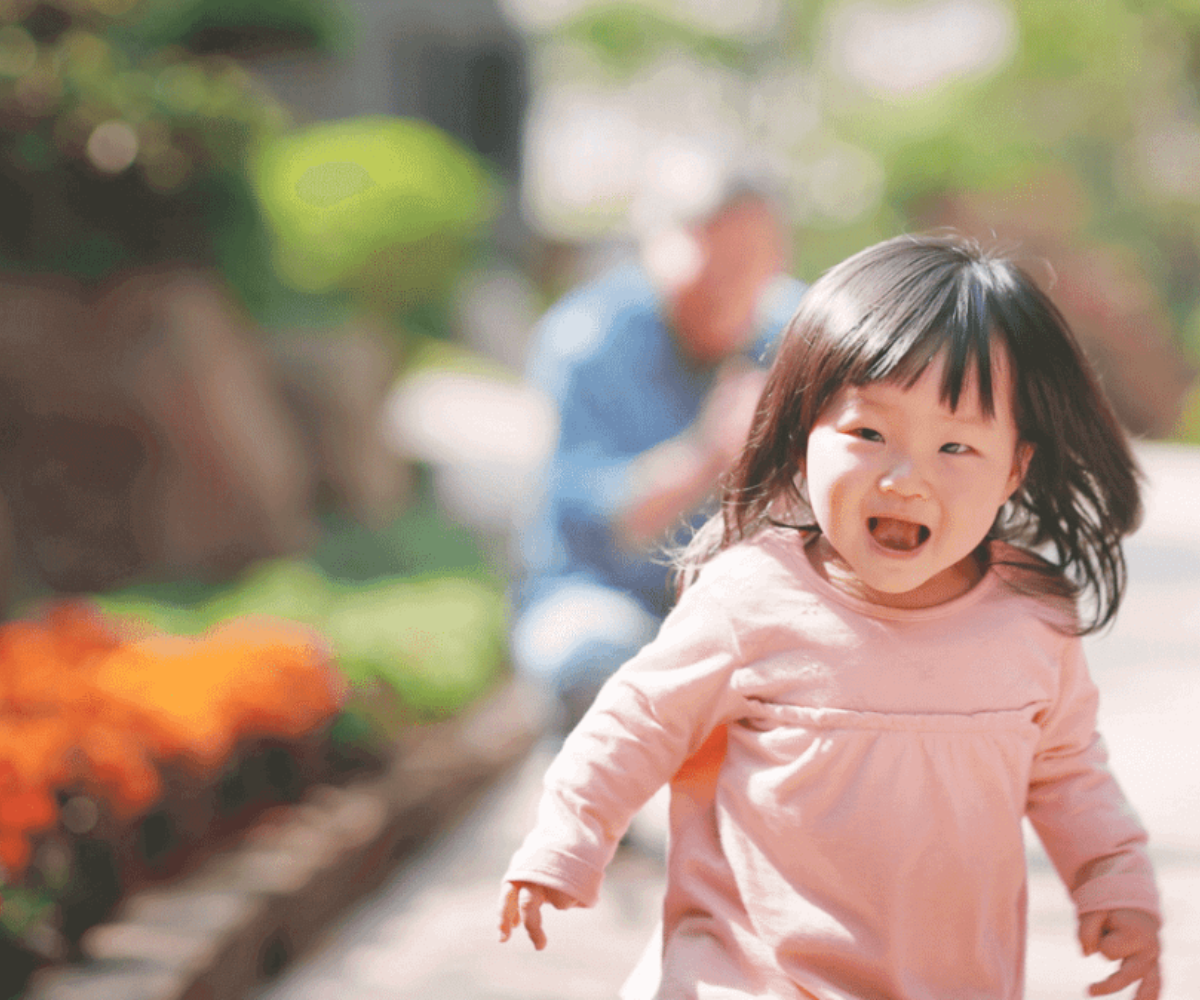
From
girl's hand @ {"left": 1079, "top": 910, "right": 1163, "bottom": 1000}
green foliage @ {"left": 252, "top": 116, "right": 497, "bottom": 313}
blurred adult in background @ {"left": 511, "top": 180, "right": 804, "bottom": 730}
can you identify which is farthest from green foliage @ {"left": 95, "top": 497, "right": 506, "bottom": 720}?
green foliage @ {"left": 252, "top": 116, "right": 497, "bottom": 313}

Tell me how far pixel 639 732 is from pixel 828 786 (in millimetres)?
212

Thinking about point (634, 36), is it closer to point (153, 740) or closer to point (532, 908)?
point (153, 740)

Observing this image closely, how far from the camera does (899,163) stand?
21203 millimetres

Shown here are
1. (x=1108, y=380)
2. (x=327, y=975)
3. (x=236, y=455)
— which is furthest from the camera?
(x=1108, y=380)

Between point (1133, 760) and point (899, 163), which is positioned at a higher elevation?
point (899, 163)

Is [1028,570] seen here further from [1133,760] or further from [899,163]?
[899,163]

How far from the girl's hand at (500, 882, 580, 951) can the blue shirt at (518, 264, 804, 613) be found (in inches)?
76.9

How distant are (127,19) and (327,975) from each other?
5331mm

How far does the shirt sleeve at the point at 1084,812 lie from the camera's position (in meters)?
1.64

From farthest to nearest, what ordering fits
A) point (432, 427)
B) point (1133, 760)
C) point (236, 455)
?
point (432, 427), point (236, 455), point (1133, 760)

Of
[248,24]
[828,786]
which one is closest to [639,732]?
[828,786]

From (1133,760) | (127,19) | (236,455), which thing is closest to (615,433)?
(1133,760)

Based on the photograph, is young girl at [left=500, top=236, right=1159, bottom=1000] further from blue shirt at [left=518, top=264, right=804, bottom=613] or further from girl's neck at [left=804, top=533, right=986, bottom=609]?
blue shirt at [left=518, top=264, right=804, bottom=613]

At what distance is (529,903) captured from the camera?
4.84 feet
